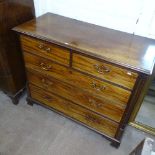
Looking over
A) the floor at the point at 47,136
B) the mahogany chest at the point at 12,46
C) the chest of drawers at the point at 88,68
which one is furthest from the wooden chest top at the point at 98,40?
the floor at the point at 47,136

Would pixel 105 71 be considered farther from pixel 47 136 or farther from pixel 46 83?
pixel 47 136

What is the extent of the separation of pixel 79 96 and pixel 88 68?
0.30 m

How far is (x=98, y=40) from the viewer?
1262 mm

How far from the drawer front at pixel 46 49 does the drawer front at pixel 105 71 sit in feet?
0.27

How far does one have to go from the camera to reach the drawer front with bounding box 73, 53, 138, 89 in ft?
3.63

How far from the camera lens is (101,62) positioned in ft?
3.74

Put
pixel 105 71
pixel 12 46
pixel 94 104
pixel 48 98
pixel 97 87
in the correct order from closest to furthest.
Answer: pixel 105 71 → pixel 97 87 → pixel 94 104 → pixel 12 46 → pixel 48 98

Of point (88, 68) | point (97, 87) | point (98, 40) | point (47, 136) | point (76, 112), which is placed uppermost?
point (98, 40)

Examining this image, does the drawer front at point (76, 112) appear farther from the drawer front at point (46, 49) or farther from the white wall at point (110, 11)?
the white wall at point (110, 11)

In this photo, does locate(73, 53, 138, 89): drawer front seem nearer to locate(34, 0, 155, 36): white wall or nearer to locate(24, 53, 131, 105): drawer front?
locate(24, 53, 131, 105): drawer front

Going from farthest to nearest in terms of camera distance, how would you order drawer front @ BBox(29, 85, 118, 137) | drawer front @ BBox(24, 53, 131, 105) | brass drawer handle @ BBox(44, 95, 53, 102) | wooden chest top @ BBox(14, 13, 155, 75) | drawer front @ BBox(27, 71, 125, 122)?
brass drawer handle @ BBox(44, 95, 53, 102), drawer front @ BBox(29, 85, 118, 137), drawer front @ BBox(27, 71, 125, 122), drawer front @ BBox(24, 53, 131, 105), wooden chest top @ BBox(14, 13, 155, 75)

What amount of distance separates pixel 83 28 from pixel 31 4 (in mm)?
523

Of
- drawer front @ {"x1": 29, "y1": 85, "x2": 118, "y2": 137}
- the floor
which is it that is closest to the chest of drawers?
drawer front @ {"x1": 29, "y1": 85, "x2": 118, "y2": 137}

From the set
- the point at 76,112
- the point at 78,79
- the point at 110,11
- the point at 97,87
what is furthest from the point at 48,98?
the point at 110,11
